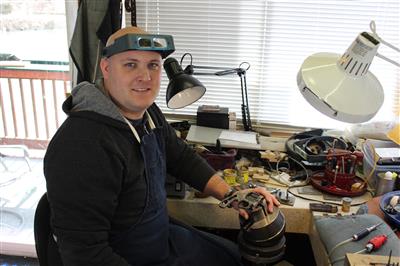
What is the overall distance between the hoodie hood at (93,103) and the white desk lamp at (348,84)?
0.58m

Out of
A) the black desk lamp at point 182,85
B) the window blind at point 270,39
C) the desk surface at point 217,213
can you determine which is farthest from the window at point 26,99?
the desk surface at point 217,213

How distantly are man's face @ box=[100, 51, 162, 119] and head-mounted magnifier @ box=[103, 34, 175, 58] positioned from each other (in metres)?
0.03

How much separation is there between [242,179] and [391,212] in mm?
589

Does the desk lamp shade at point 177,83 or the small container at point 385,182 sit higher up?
the desk lamp shade at point 177,83

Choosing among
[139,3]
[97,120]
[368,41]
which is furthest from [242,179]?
[139,3]

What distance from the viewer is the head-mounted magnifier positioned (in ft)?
3.92

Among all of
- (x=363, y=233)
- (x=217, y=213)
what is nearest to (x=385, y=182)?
(x=363, y=233)

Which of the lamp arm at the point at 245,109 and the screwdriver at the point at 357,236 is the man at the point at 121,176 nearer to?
the screwdriver at the point at 357,236

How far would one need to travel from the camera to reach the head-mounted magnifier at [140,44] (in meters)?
1.19

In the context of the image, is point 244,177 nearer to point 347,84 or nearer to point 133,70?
point 133,70

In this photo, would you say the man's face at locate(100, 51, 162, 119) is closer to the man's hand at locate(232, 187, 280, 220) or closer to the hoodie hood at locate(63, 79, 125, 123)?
the hoodie hood at locate(63, 79, 125, 123)

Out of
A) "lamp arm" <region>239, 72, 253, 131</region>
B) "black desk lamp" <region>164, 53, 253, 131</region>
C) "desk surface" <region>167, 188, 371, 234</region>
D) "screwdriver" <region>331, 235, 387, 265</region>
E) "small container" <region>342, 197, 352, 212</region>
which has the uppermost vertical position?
"black desk lamp" <region>164, 53, 253, 131</region>

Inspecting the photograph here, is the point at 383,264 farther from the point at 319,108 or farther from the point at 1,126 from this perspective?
the point at 1,126

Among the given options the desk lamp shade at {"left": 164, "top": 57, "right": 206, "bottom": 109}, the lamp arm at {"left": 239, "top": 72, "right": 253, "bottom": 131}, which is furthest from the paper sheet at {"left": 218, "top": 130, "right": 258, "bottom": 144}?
the desk lamp shade at {"left": 164, "top": 57, "right": 206, "bottom": 109}
